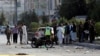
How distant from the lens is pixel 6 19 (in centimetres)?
13288

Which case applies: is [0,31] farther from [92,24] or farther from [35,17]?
[92,24]

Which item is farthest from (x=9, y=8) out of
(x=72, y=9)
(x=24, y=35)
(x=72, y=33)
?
(x=72, y=33)

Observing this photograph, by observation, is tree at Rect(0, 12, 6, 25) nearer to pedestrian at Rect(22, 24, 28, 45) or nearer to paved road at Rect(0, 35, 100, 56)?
pedestrian at Rect(22, 24, 28, 45)

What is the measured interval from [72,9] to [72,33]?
105 ft

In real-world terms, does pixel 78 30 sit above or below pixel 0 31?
above

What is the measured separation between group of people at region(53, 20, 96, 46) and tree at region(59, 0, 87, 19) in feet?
98.3

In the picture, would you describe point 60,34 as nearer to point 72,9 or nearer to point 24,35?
point 24,35

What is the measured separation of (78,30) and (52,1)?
83010 mm

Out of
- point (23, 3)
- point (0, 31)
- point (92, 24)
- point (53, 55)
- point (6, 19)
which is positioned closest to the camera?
point (53, 55)

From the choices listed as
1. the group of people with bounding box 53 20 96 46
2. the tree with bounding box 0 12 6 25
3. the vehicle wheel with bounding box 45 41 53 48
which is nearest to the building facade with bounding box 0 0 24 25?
the tree with bounding box 0 12 6 25

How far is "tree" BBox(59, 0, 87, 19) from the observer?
61.9 metres

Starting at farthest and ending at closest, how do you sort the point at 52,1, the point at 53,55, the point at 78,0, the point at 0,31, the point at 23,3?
the point at 23,3, the point at 52,1, the point at 0,31, the point at 78,0, the point at 53,55

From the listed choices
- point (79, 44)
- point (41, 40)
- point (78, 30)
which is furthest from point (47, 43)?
point (78, 30)

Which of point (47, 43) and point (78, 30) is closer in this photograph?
point (47, 43)
